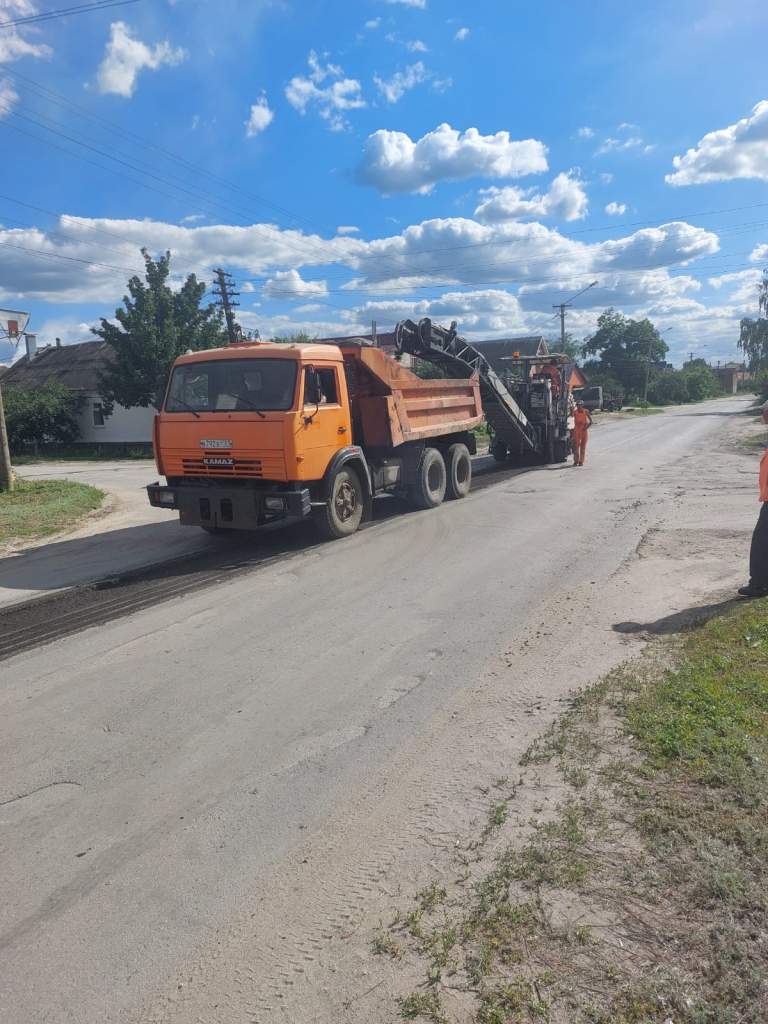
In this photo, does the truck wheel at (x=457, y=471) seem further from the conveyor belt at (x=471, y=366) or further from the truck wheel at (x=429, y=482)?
the conveyor belt at (x=471, y=366)

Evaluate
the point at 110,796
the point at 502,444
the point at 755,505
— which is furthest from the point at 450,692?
the point at 502,444

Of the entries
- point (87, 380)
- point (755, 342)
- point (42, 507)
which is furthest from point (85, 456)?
point (755, 342)

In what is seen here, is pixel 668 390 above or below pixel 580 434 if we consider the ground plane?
above

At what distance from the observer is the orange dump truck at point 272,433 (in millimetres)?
8898

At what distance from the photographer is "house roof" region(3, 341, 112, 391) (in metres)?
34.7

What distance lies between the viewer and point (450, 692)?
490cm

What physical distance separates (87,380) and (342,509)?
28.5 meters

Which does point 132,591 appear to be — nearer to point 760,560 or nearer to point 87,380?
point 760,560

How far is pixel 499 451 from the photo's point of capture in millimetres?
19734

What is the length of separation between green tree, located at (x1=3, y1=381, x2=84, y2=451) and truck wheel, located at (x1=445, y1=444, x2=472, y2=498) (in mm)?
23661

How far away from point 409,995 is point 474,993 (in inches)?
8.3

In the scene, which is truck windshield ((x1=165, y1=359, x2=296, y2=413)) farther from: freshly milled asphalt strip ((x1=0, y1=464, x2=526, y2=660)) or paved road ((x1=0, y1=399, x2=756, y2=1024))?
paved road ((x1=0, y1=399, x2=756, y2=1024))

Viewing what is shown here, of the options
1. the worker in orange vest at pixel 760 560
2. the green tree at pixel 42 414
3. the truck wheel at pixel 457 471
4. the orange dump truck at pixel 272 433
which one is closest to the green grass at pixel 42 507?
the orange dump truck at pixel 272 433

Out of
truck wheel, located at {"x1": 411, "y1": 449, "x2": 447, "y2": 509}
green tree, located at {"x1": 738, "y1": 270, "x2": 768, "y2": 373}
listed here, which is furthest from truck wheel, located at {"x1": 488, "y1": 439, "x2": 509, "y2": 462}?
green tree, located at {"x1": 738, "y1": 270, "x2": 768, "y2": 373}
